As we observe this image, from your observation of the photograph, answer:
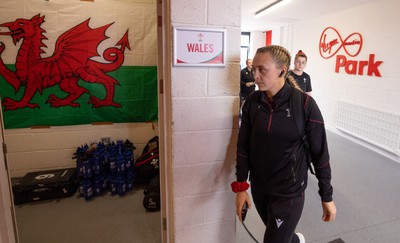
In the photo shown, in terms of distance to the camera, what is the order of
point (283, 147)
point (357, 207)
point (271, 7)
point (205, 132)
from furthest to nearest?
1. point (271, 7)
2. point (357, 207)
3. point (205, 132)
4. point (283, 147)

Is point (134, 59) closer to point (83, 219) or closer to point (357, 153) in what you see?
point (83, 219)

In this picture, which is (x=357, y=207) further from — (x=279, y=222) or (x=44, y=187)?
(x=44, y=187)

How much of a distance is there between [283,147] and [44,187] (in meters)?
2.60

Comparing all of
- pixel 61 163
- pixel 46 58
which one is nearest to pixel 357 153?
pixel 61 163

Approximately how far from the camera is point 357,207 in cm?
274

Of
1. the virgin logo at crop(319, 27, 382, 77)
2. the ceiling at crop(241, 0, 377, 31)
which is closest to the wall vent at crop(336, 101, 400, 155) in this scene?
the virgin logo at crop(319, 27, 382, 77)

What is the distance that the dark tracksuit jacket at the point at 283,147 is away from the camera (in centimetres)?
136

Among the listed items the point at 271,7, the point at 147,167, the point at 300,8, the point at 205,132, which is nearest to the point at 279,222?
the point at 205,132

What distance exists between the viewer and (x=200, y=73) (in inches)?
59.6

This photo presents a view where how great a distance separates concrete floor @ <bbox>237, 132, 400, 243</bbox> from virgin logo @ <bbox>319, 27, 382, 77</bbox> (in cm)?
149

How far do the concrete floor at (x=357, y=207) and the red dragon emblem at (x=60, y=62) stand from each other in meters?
2.33

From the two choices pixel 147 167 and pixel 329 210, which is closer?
pixel 329 210

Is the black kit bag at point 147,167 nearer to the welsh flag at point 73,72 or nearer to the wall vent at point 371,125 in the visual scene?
the welsh flag at point 73,72

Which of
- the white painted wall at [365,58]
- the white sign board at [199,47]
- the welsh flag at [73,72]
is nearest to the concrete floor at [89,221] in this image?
the welsh flag at [73,72]
